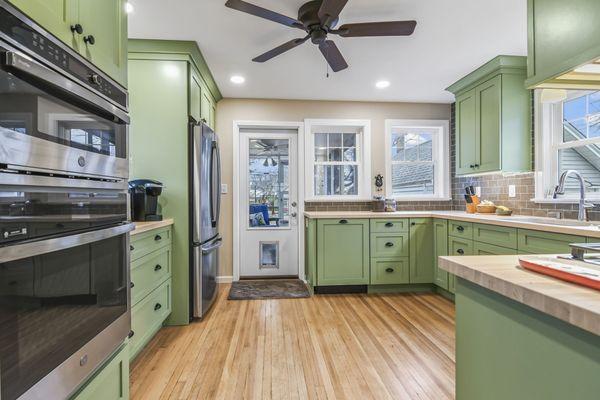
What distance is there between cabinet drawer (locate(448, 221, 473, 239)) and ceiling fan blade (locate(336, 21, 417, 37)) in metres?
1.80

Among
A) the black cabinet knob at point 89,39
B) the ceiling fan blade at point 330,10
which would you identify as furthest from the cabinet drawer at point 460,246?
the black cabinet knob at point 89,39

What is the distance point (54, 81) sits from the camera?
0.80 meters

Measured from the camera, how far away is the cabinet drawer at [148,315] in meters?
1.91

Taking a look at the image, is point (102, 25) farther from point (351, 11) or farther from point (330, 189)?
point (330, 189)

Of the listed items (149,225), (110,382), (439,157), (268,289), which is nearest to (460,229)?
(439,157)

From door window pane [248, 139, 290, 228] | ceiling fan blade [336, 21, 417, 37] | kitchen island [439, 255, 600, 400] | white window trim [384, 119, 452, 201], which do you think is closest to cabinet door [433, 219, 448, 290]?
white window trim [384, 119, 452, 201]

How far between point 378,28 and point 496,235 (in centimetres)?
186

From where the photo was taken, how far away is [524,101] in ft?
9.66

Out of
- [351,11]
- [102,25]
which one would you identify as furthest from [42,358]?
[351,11]

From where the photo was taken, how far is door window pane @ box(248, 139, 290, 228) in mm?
4141

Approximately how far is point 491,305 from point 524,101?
297cm

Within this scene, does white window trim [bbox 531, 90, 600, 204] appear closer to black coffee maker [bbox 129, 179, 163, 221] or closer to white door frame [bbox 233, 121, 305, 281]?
white door frame [bbox 233, 121, 305, 281]

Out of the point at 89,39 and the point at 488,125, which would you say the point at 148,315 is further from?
the point at 488,125

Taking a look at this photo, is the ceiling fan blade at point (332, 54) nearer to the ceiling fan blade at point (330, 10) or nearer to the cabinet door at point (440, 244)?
the ceiling fan blade at point (330, 10)
